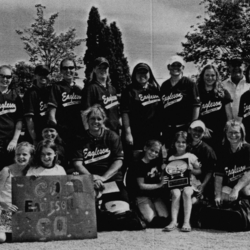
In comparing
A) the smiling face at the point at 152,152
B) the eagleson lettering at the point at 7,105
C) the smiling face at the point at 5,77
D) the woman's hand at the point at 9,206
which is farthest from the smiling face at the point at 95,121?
the woman's hand at the point at 9,206

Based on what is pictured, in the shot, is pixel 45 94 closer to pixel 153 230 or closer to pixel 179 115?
pixel 179 115

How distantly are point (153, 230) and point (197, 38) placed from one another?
23187mm

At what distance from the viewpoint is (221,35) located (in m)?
27.1

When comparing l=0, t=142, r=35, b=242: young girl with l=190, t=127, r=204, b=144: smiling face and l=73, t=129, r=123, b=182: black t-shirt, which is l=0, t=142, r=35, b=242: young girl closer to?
l=73, t=129, r=123, b=182: black t-shirt

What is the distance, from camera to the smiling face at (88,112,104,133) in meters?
6.06

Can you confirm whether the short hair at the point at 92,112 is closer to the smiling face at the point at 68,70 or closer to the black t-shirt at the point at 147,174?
the smiling face at the point at 68,70

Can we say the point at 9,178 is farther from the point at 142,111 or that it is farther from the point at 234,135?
the point at 234,135

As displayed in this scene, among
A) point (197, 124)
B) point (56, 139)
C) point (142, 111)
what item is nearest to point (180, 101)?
point (197, 124)

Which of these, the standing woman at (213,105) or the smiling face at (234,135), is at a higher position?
the standing woman at (213,105)

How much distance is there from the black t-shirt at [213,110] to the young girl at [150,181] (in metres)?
0.85

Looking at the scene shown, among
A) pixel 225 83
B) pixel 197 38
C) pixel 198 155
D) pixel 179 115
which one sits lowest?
pixel 198 155

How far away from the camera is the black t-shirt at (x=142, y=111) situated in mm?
6539

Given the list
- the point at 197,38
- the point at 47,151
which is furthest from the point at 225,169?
the point at 197,38

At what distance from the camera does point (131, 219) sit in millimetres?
5766
